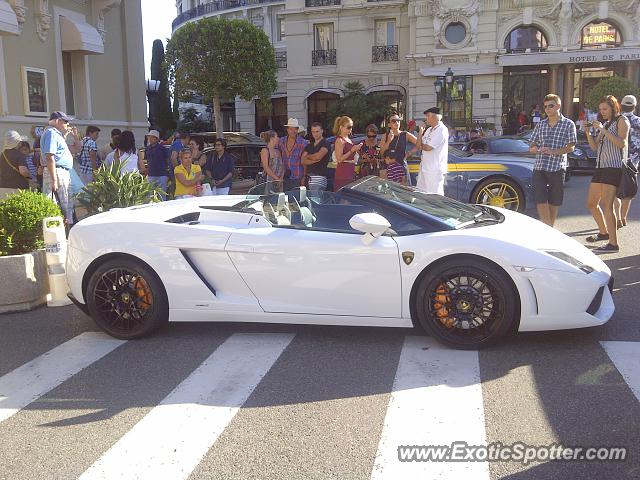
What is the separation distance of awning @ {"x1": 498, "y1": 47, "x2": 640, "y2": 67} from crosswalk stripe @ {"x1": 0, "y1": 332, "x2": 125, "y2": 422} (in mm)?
30081

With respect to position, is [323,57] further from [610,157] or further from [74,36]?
[610,157]

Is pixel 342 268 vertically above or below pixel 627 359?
above

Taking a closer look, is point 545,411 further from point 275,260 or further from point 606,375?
point 275,260

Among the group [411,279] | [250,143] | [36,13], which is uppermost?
[36,13]

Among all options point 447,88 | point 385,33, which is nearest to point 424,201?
point 447,88

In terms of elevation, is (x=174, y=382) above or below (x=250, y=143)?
below

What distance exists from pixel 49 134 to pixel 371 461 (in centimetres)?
625

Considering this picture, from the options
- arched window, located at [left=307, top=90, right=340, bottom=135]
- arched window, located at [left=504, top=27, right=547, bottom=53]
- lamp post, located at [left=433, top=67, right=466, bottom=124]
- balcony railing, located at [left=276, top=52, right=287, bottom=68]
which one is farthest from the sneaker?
balcony railing, located at [left=276, top=52, right=287, bottom=68]

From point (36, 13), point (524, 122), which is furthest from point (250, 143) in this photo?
point (524, 122)

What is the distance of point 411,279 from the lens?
459 centimetres

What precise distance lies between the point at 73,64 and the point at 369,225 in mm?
13393

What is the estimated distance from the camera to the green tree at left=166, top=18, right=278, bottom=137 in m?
34.3

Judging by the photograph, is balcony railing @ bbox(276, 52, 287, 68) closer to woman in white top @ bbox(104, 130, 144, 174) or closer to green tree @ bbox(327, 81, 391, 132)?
green tree @ bbox(327, 81, 391, 132)
